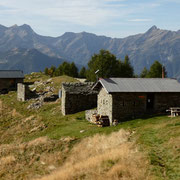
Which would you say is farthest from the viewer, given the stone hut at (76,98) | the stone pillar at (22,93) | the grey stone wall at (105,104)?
the stone pillar at (22,93)

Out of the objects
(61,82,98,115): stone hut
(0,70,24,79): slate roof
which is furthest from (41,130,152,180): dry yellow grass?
(0,70,24,79): slate roof

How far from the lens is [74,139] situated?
27.5 metres

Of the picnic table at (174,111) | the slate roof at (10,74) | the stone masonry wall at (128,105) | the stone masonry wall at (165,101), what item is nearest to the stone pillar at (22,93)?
the slate roof at (10,74)

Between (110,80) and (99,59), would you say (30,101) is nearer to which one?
(110,80)

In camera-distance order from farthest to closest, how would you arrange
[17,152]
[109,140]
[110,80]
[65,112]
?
[65,112] → [110,80] → [17,152] → [109,140]

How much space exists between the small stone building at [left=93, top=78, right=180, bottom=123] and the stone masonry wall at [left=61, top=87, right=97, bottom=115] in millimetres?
8011

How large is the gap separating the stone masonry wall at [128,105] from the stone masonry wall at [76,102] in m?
11.8

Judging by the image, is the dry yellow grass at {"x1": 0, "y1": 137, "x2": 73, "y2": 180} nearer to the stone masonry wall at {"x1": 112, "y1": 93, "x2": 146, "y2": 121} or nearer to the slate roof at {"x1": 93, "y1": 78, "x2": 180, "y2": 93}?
the stone masonry wall at {"x1": 112, "y1": 93, "x2": 146, "y2": 121}

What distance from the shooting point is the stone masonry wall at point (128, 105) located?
32156 mm

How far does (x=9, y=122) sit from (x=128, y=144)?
27.2 meters

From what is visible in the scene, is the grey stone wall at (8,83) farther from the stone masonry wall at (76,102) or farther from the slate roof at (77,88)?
the stone masonry wall at (76,102)

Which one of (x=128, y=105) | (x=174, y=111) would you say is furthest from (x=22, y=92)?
(x=174, y=111)

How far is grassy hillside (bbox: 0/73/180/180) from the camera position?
651 inches

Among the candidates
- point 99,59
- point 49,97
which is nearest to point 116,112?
point 49,97
